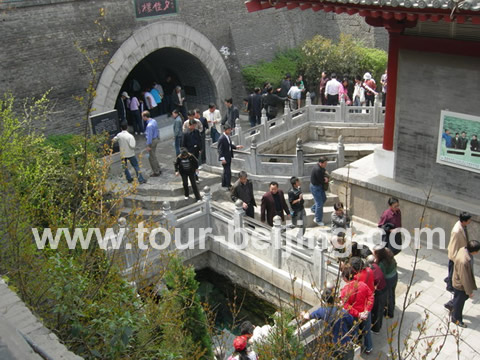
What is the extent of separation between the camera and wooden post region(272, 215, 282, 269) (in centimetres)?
904

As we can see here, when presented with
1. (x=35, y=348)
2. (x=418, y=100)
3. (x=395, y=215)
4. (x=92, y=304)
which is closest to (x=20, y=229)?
(x=92, y=304)

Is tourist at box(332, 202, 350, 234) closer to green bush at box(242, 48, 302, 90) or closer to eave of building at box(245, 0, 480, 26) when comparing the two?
eave of building at box(245, 0, 480, 26)

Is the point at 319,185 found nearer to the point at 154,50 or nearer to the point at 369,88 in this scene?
the point at 369,88

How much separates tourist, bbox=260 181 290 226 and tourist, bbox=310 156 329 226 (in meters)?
0.94

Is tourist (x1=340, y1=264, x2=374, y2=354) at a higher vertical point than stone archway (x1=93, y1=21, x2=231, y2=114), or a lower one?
lower

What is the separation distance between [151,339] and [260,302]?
15.4ft

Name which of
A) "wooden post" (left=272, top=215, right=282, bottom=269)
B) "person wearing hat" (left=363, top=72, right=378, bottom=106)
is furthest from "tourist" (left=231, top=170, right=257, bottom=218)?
"person wearing hat" (left=363, top=72, right=378, bottom=106)

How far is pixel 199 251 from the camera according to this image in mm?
10516

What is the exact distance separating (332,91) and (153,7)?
5759mm

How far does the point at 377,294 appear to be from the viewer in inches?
299

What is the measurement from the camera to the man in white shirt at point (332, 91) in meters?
16.3

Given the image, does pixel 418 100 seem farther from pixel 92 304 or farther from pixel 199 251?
pixel 92 304

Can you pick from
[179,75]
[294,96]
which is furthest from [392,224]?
[179,75]

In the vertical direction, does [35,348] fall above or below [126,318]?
above
